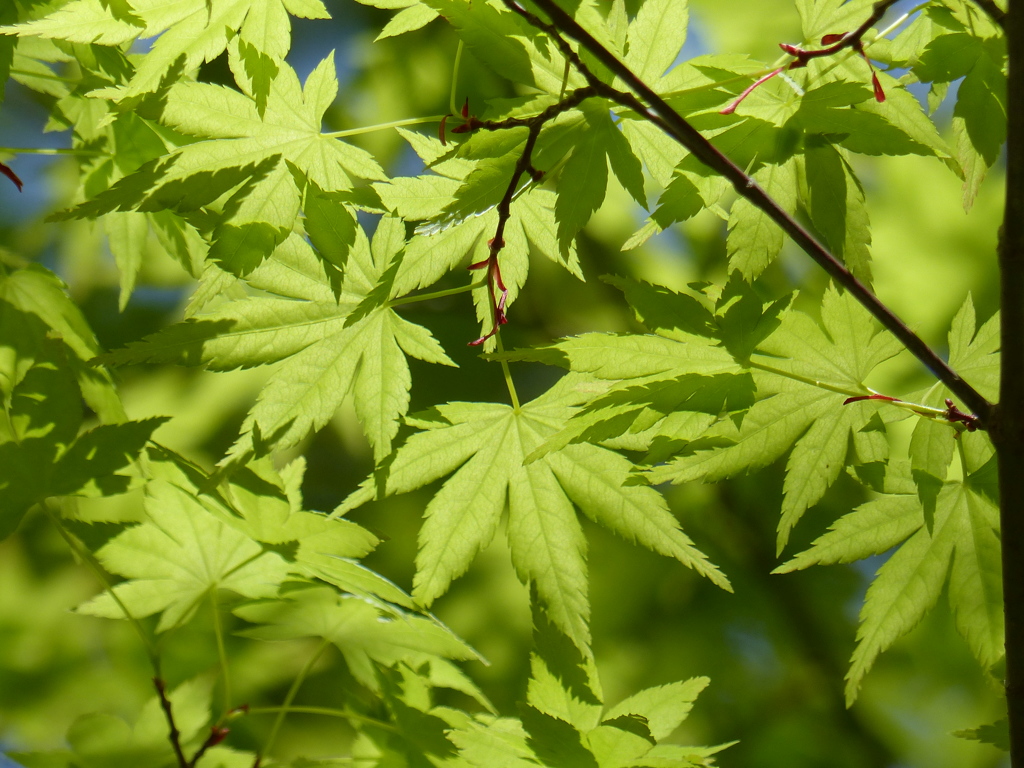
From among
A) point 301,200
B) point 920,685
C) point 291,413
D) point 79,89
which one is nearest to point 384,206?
point 301,200

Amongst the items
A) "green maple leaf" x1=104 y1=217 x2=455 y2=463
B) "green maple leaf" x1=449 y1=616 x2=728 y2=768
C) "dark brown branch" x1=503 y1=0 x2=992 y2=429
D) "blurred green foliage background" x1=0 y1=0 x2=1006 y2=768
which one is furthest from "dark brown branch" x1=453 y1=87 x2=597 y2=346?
"blurred green foliage background" x1=0 y1=0 x2=1006 y2=768

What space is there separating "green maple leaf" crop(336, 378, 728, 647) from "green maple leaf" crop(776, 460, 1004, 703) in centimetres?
16

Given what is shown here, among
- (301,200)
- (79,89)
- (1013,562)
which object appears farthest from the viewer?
(79,89)

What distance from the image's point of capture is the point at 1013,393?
470 millimetres

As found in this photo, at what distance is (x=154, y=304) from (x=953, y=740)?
2.00m

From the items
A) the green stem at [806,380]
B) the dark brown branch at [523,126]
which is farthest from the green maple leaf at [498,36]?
the green stem at [806,380]

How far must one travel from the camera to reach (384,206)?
59 centimetres

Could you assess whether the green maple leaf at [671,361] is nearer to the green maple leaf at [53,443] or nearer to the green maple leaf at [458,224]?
the green maple leaf at [458,224]

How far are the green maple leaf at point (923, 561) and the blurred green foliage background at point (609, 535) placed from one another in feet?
2.98

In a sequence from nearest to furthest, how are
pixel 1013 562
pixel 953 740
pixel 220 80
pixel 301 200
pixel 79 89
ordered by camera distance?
pixel 1013 562, pixel 301 200, pixel 79 89, pixel 953 740, pixel 220 80

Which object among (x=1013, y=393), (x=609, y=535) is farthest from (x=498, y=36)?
(x=609, y=535)

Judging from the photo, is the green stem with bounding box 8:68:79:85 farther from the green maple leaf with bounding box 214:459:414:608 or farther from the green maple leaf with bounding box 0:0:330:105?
the green maple leaf with bounding box 214:459:414:608

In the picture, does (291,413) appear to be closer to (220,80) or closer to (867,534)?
(867,534)

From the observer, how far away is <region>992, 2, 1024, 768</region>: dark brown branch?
0.43 meters
